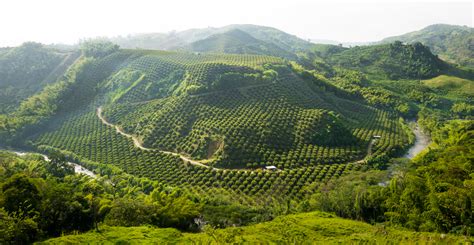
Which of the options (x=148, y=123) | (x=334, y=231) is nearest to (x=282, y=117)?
(x=148, y=123)

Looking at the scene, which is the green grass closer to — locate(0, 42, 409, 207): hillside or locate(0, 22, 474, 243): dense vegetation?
locate(0, 22, 474, 243): dense vegetation

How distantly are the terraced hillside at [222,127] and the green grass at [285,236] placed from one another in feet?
65.5

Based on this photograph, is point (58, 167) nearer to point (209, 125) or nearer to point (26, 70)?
point (209, 125)

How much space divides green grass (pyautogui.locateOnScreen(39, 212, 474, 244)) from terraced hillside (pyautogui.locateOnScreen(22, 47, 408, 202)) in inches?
786

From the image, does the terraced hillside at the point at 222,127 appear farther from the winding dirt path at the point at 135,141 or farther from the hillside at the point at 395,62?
the hillside at the point at 395,62

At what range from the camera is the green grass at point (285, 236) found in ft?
78.7

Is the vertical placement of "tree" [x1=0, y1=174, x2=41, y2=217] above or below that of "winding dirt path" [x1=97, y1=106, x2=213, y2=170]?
above

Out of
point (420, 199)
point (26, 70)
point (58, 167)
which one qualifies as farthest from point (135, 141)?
point (26, 70)

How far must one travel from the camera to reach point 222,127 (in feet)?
220

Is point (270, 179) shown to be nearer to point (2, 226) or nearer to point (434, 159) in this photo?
point (434, 159)

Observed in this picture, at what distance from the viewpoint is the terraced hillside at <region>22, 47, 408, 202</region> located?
5653 centimetres

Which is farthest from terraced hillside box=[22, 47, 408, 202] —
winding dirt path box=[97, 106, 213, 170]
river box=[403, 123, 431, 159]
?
river box=[403, 123, 431, 159]

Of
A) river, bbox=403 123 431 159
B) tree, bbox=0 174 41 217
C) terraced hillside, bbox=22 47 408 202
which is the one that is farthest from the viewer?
river, bbox=403 123 431 159

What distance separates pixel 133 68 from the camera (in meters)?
104
